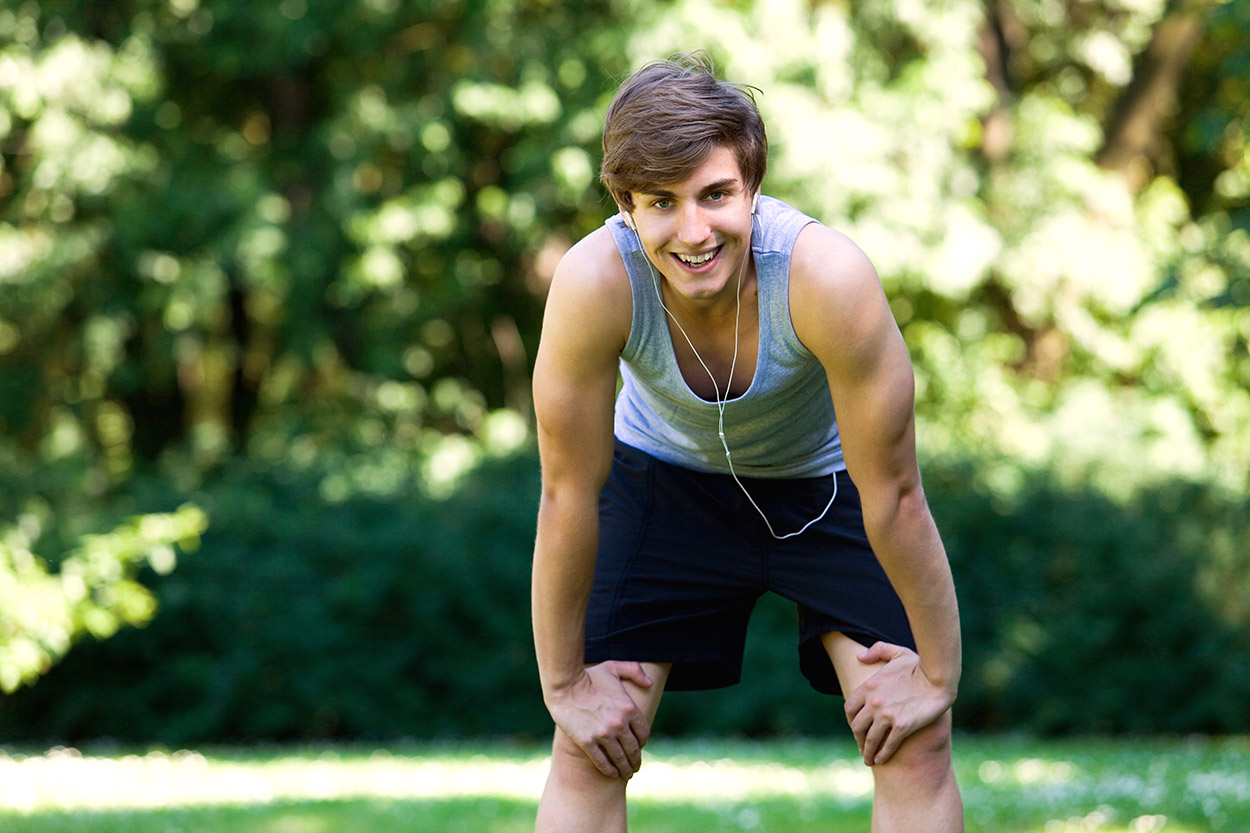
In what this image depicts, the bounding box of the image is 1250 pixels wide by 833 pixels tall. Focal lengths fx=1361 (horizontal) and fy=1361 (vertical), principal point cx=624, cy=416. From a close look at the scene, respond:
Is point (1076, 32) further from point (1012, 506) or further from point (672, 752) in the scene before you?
point (672, 752)

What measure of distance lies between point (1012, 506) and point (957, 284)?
2.60 meters

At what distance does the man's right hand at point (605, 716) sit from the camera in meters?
2.84

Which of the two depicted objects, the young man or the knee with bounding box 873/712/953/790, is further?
the knee with bounding box 873/712/953/790

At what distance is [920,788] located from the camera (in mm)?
2805

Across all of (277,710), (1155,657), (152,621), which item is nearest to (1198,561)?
(1155,657)

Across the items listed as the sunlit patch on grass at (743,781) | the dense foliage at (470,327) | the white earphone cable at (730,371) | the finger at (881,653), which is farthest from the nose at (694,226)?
the dense foliage at (470,327)

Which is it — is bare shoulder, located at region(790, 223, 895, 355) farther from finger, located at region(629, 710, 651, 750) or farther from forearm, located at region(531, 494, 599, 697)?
finger, located at region(629, 710, 651, 750)

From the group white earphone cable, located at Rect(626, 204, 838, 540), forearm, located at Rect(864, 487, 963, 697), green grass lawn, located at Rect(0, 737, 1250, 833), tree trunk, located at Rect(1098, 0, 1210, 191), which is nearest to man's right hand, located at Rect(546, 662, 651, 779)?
white earphone cable, located at Rect(626, 204, 838, 540)

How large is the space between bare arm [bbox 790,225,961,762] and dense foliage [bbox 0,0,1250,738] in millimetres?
5029

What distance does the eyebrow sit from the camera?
244cm

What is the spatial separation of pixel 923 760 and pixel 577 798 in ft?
2.39

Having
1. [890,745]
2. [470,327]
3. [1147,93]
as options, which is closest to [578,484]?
[890,745]

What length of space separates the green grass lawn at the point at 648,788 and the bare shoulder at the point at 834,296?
3.05 m

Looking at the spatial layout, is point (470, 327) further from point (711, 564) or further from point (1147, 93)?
point (711, 564)
